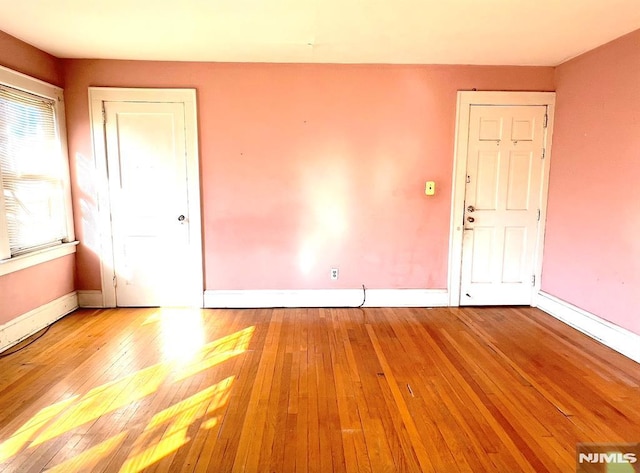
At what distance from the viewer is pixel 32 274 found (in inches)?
126

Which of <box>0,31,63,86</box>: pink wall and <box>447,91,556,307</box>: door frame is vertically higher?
<box>0,31,63,86</box>: pink wall

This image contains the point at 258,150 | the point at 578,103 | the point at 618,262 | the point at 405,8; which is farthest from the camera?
the point at 258,150

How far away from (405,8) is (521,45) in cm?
133

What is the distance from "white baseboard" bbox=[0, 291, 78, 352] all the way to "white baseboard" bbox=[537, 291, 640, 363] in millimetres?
4882

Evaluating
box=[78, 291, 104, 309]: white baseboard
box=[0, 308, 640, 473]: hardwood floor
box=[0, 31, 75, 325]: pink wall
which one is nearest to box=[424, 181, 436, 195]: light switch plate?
box=[0, 308, 640, 473]: hardwood floor

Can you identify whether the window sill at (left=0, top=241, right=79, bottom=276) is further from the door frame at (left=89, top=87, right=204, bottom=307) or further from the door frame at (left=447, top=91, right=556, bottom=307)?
the door frame at (left=447, top=91, right=556, bottom=307)

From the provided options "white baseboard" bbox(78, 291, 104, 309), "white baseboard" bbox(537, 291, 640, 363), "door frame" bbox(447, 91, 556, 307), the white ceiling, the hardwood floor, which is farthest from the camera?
"white baseboard" bbox(78, 291, 104, 309)

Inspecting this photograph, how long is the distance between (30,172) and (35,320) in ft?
4.27

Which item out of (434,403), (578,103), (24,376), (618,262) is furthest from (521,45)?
(24,376)

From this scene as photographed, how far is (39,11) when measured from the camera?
99.5 inches

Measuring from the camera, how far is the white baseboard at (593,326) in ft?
9.36

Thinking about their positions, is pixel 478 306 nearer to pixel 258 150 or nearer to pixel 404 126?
pixel 404 126

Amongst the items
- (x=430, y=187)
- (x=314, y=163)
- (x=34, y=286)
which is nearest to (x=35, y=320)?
(x=34, y=286)

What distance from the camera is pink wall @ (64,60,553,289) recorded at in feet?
12.0
